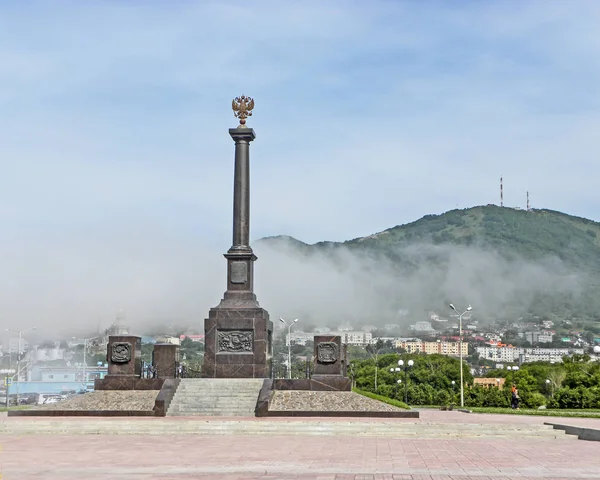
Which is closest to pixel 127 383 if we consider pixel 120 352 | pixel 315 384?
pixel 120 352

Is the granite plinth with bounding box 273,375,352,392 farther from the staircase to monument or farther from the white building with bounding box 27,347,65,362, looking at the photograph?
the white building with bounding box 27,347,65,362

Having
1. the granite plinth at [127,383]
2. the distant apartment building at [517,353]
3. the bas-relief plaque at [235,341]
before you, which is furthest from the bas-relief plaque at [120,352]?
the distant apartment building at [517,353]

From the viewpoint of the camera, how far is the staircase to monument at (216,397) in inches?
1000

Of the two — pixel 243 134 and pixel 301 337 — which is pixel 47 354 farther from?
pixel 243 134

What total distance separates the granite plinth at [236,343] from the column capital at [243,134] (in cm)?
643

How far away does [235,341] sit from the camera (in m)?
28.9

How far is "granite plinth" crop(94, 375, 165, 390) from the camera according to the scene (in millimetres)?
27531

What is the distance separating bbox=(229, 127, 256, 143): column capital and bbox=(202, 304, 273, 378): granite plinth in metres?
6.43

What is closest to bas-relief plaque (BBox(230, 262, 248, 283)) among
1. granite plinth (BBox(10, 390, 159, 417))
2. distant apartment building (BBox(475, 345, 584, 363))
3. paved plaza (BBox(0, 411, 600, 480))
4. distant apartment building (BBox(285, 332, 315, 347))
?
granite plinth (BBox(10, 390, 159, 417))

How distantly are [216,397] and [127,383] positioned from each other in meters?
3.55

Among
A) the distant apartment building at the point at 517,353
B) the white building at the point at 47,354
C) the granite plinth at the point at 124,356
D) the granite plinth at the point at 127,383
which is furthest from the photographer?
the distant apartment building at the point at 517,353

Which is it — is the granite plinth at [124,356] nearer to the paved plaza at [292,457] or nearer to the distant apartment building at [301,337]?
the paved plaza at [292,457]

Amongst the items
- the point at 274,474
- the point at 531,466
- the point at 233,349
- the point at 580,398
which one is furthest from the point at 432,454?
the point at 580,398

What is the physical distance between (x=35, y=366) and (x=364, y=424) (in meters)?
128
